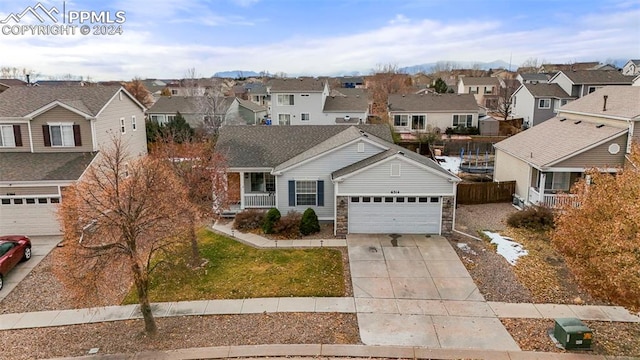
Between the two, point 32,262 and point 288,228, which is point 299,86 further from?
point 32,262

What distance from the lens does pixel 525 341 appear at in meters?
11.1

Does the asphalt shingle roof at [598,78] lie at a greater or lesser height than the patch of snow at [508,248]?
greater

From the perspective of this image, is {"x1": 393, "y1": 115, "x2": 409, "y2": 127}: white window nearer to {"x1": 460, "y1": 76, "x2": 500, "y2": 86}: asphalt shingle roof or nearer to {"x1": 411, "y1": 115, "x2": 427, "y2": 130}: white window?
{"x1": 411, "y1": 115, "x2": 427, "y2": 130}: white window

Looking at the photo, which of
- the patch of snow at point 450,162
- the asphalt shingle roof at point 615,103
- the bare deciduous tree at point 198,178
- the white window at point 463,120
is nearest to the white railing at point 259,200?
the bare deciduous tree at point 198,178

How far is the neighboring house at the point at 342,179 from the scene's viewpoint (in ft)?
62.0

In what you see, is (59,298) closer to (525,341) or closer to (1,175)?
(1,175)

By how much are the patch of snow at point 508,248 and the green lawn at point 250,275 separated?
269 inches

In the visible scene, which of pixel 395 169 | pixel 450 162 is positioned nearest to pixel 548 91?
pixel 450 162

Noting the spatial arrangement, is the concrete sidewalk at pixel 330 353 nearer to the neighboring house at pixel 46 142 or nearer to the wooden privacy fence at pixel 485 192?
the neighboring house at pixel 46 142

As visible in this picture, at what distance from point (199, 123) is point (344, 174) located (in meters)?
29.8

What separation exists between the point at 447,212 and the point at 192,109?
36.1 metres

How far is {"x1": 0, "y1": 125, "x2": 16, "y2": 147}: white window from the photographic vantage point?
851 inches

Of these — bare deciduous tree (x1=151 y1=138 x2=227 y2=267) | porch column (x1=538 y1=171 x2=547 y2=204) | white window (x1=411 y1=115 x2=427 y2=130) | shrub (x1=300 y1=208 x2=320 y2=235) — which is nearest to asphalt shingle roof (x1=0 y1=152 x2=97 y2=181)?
bare deciduous tree (x1=151 y1=138 x2=227 y2=267)

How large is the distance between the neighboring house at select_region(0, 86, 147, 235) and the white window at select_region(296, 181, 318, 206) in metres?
10.6
